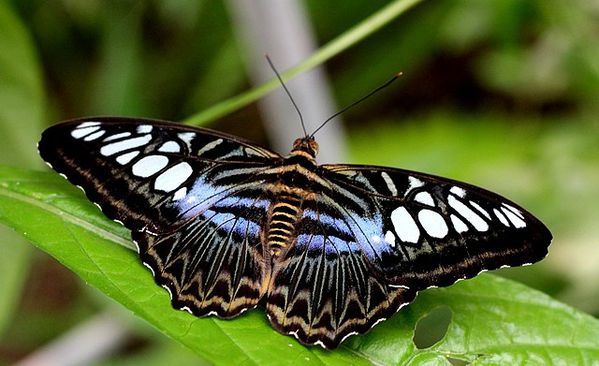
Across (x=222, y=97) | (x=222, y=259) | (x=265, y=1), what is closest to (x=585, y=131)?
(x=222, y=97)

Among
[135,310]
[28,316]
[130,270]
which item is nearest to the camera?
[135,310]

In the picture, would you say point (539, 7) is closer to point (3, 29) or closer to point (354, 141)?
point (354, 141)

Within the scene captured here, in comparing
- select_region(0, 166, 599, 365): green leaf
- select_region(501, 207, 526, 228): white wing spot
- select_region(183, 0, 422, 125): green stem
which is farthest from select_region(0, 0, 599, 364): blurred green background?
select_region(501, 207, 526, 228): white wing spot

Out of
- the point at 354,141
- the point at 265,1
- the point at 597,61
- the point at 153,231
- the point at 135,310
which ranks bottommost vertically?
the point at 135,310

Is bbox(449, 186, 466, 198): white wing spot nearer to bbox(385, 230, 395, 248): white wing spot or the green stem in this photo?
bbox(385, 230, 395, 248): white wing spot

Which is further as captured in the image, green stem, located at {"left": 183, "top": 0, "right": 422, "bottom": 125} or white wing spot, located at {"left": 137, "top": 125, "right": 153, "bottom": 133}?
green stem, located at {"left": 183, "top": 0, "right": 422, "bottom": 125}

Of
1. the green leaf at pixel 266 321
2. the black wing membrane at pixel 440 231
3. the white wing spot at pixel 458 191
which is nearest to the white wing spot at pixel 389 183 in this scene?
the black wing membrane at pixel 440 231
